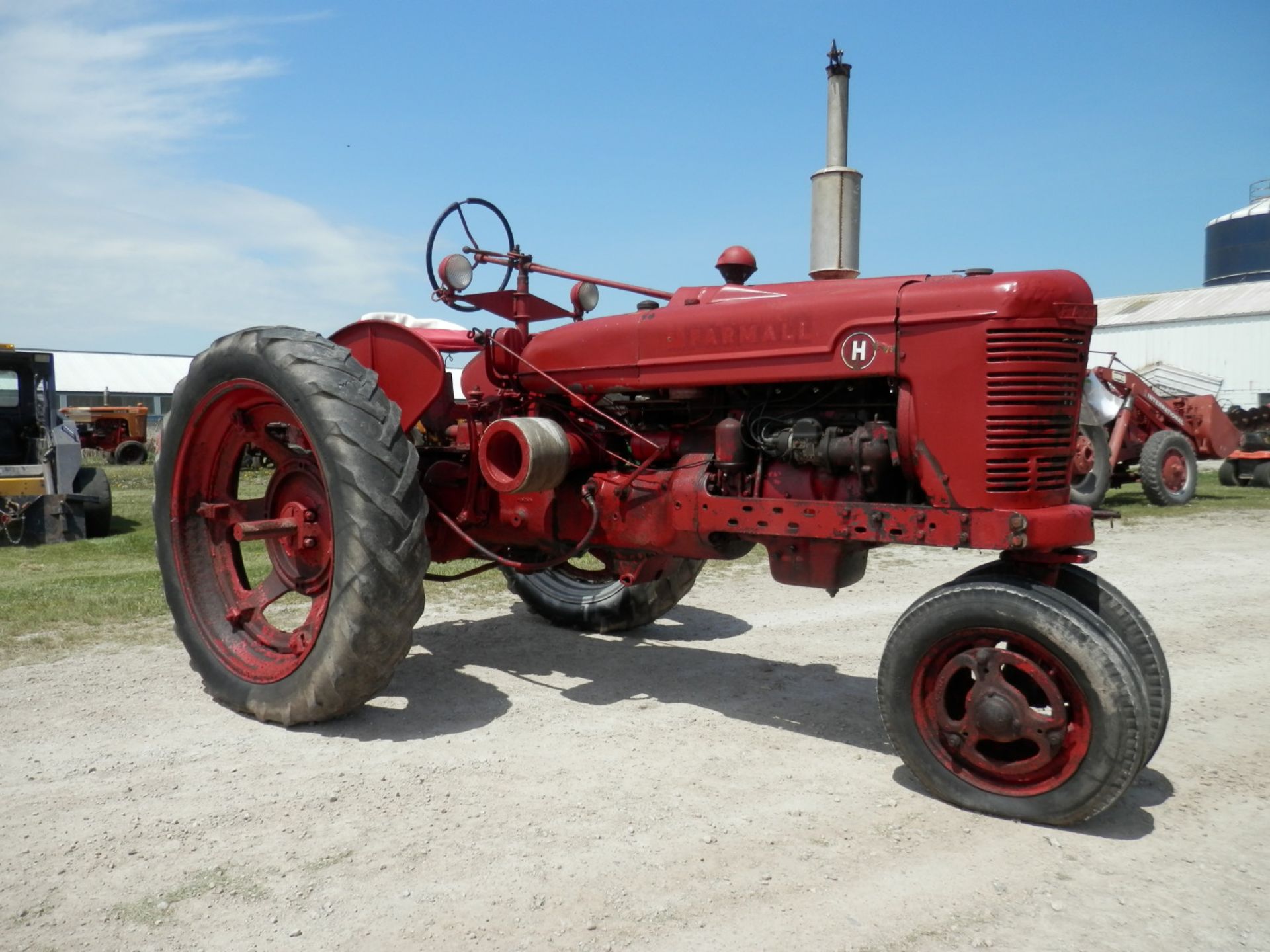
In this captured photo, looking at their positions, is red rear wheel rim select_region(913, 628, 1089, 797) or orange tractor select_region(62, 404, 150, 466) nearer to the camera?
red rear wheel rim select_region(913, 628, 1089, 797)

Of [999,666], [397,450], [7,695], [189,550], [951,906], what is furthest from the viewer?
[189,550]

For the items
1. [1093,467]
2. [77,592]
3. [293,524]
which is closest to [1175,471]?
[1093,467]

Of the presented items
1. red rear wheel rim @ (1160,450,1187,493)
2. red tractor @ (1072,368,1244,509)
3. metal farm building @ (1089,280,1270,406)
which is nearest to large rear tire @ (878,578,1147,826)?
red tractor @ (1072,368,1244,509)

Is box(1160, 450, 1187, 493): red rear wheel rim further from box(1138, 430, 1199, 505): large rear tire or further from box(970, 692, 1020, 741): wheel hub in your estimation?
box(970, 692, 1020, 741): wheel hub

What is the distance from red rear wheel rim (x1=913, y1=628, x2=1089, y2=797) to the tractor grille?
520mm

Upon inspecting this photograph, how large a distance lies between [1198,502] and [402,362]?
13296 millimetres

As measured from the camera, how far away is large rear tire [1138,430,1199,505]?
13.7 meters

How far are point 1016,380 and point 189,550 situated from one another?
12.1 ft

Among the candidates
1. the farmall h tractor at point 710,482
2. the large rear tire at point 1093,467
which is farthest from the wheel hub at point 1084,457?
the farmall h tractor at point 710,482

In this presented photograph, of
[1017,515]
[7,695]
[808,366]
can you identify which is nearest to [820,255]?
[808,366]

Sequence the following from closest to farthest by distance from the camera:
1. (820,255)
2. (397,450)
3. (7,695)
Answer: (397,450)
(7,695)
(820,255)

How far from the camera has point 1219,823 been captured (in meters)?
3.19

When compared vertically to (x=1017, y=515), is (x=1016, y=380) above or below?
above

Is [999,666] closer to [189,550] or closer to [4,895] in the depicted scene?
[4,895]
